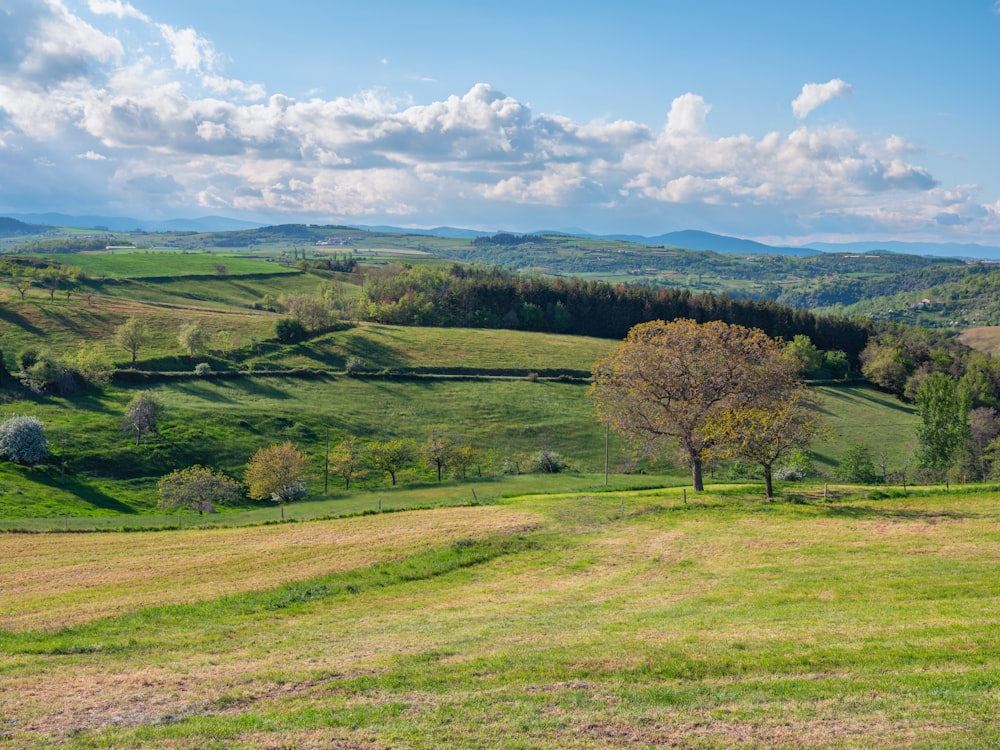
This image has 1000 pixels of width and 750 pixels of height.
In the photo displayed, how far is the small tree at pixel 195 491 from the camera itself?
70125 mm

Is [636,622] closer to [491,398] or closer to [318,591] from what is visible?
[318,591]

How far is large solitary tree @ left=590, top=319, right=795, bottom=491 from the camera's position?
191 ft

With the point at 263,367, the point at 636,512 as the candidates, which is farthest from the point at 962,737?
the point at 263,367

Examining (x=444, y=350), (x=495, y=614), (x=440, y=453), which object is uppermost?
(x=444, y=350)

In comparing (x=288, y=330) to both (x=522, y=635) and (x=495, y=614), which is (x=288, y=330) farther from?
(x=522, y=635)

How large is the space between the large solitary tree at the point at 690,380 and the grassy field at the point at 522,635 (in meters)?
10.8

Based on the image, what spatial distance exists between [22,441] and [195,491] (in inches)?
855

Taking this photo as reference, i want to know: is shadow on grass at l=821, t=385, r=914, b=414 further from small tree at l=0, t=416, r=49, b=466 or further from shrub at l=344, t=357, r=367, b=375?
small tree at l=0, t=416, r=49, b=466

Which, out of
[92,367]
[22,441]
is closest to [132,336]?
[92,367]

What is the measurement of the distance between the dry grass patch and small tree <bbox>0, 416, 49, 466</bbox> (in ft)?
93.4

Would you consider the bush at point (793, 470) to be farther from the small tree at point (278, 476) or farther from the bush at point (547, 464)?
the small tree at point (278, 476)

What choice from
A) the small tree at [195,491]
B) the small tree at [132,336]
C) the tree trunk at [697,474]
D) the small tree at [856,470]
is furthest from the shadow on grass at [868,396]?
the small tree at [132,336]

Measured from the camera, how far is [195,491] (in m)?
70.0

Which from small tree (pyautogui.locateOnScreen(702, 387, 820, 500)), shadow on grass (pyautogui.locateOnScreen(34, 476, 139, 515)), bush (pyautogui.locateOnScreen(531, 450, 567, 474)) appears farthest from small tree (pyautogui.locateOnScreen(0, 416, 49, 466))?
small tree (pyautogui.locateOnScreen(702, 387, 820, 500))
